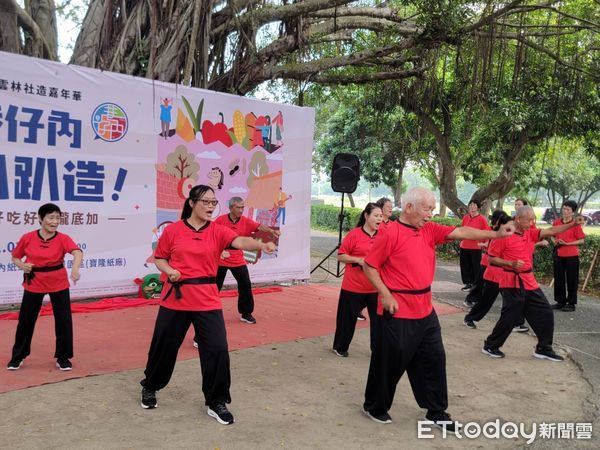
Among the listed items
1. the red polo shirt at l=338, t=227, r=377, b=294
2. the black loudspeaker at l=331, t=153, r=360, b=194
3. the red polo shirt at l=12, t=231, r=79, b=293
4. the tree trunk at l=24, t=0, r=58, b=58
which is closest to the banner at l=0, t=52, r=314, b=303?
the black loudspeaker at l=331, t=153, r=360, b=194

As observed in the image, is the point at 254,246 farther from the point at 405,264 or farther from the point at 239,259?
the point at 239,259

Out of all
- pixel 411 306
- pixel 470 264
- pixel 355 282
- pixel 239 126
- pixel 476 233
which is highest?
pixel 239 126

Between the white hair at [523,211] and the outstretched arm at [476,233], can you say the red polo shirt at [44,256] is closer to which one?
the outstretched arm at [476,233]

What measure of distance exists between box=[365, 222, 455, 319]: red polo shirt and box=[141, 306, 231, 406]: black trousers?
105cm

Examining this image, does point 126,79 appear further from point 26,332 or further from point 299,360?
point 299,360

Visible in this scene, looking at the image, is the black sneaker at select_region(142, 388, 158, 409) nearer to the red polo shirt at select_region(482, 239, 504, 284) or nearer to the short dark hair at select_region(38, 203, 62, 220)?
the short dark hair at select_region(38, 203, 62, 220)

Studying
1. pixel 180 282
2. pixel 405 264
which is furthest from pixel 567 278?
pixel 180 282

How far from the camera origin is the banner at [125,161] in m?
6.38

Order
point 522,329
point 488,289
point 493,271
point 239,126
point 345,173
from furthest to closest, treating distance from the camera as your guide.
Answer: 1. point 345,173
2. point 239,126
3. point 522,329
4. point 488,289
5. point 493,271

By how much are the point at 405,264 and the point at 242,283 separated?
327 centimetres

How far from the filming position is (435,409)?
3.59 meters

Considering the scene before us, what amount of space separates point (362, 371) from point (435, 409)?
1.36 m

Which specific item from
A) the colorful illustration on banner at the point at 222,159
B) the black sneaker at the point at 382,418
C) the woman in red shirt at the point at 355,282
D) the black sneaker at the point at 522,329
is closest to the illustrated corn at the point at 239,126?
the colorful illustration on banner at the point at 222,159

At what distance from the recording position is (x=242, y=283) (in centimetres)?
648
